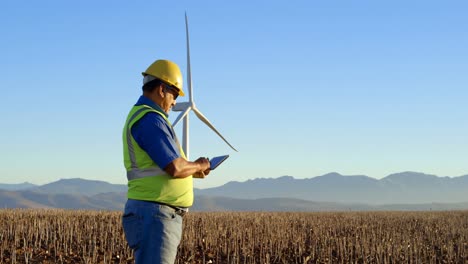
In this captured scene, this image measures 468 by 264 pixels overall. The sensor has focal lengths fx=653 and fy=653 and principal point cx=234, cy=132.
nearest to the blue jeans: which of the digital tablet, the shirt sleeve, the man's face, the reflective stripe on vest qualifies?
the reflective stripe on vest

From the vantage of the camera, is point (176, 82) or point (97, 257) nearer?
point (176, 82)

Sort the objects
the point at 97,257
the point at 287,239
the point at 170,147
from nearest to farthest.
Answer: the point at 170,147 < the point at 97,257 < the point at 287,239

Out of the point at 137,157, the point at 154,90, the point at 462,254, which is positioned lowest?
the point at 462,254

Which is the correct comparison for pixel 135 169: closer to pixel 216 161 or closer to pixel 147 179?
pixel 147 179

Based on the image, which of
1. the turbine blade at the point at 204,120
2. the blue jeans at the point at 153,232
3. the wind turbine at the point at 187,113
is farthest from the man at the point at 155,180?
the turbine blade at the point at 204,120

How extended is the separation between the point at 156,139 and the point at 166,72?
0.68 metres

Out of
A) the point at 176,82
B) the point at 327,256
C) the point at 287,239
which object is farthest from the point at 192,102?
the point at 176,82

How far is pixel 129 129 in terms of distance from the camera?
211 inches

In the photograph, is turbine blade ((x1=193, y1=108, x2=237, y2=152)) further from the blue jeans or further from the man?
the blue jeans

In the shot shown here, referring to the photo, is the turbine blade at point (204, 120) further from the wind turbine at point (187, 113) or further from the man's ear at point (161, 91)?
the man's ear at point (161, 91)

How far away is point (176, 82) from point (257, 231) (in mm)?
13093

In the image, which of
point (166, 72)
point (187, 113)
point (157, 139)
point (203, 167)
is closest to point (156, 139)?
point (157, 139)

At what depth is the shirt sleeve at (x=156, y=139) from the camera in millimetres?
5070

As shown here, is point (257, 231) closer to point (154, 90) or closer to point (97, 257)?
point (97, 257)
